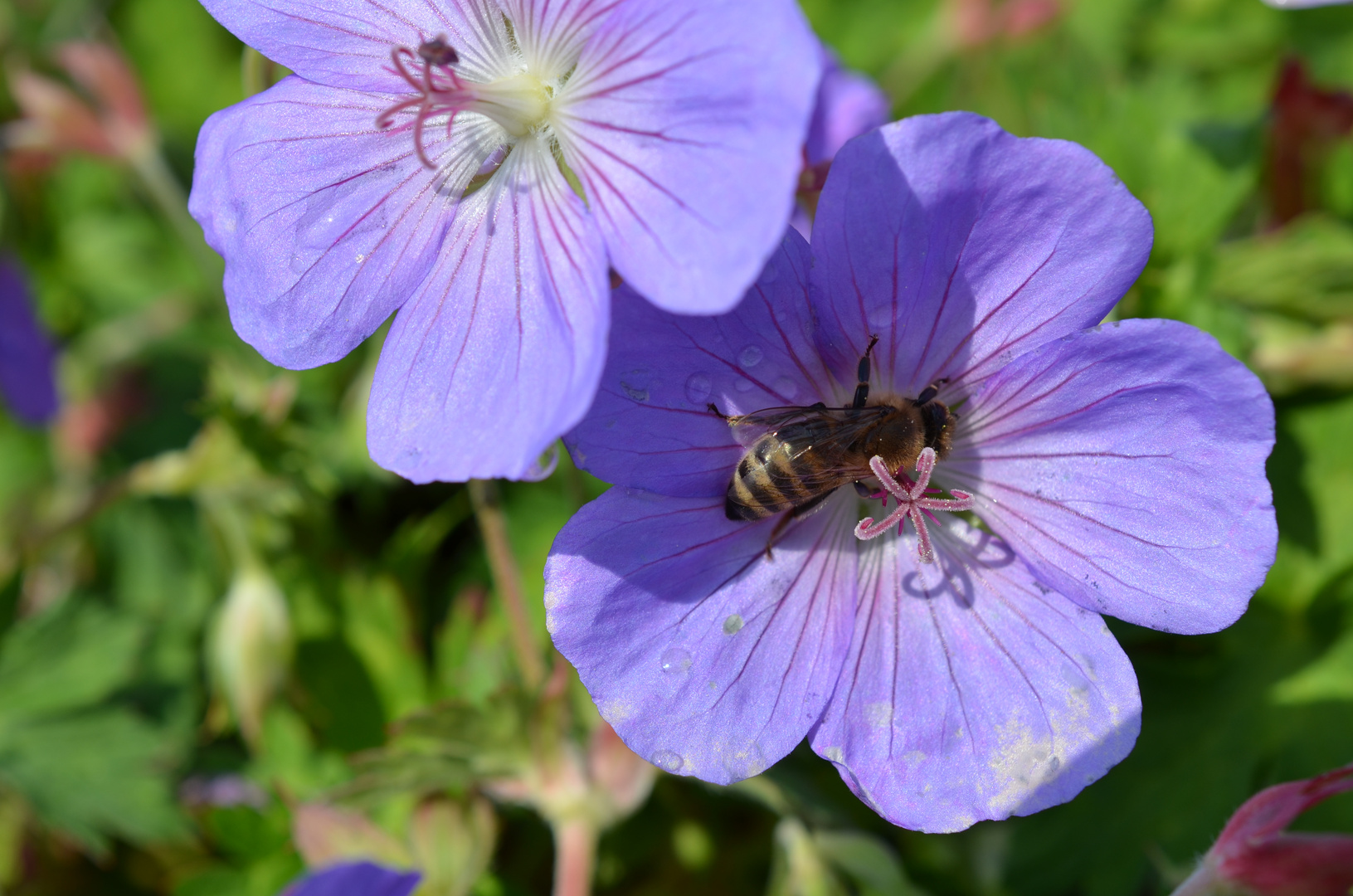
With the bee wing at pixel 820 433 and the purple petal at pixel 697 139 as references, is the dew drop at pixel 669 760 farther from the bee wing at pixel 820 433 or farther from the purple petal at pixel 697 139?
the purple petal at pixel 697 139

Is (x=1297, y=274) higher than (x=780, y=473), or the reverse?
(x=780, y=473)

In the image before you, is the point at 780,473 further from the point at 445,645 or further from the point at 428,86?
the point at 445,645

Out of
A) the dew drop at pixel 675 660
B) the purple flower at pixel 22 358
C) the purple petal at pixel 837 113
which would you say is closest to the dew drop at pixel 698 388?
the dew drop at pixel 675 660

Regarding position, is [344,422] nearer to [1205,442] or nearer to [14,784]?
[14,784]

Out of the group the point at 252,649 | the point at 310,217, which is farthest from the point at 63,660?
the point at 310,217

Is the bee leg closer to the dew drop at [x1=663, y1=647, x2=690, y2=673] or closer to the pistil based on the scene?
the dew drop at [x1=663, y1=647, x2=690, y2=673]

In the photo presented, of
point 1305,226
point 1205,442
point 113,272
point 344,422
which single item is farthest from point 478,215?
point 113,272
